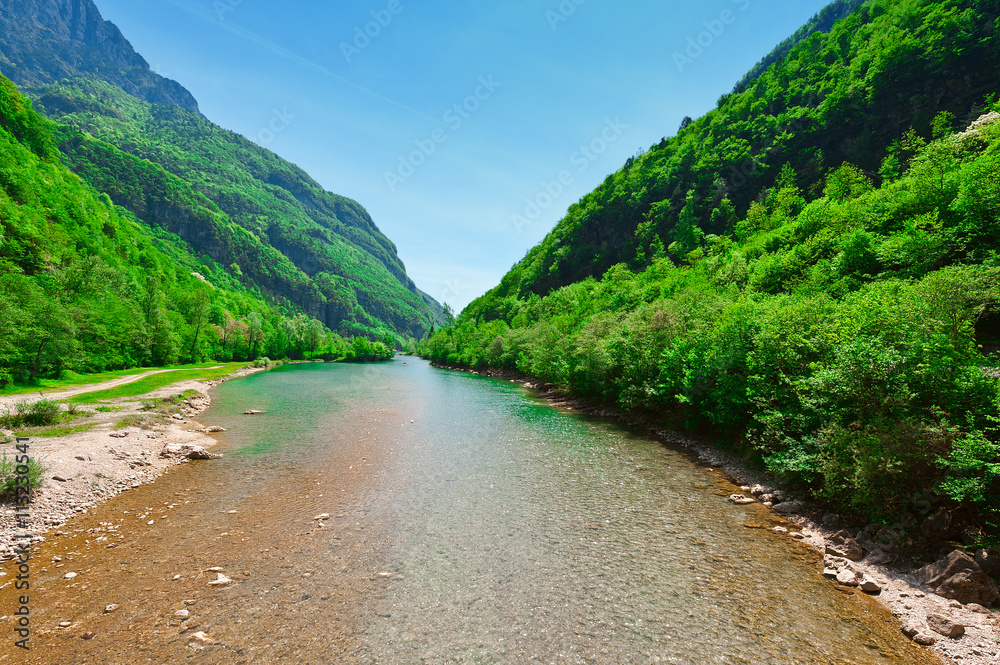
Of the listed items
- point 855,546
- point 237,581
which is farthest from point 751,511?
→ point 237,581

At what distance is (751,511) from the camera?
18.5m

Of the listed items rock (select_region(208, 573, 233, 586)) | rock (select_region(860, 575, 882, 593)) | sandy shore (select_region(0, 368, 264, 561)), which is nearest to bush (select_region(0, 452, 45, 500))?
sandy shore (select_region(0, 368, 264, 561))

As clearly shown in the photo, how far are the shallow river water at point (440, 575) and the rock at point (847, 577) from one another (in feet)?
1.66

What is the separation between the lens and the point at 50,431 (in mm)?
22359

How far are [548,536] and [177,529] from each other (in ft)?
49.3

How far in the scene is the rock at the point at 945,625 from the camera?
10148 mm

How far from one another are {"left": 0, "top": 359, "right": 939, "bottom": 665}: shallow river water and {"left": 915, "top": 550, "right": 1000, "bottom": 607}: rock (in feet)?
6.88

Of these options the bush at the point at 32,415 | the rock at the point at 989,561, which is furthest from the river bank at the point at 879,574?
the bush at the point at 32,415

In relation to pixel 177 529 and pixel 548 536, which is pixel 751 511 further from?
pixel 177 529

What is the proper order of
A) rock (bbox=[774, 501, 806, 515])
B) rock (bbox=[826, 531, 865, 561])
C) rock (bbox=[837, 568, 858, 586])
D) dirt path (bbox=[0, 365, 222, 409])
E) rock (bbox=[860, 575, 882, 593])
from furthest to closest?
dirt path (bbox=[0, 365, 222, 409]), rock (bbox=[774, 501, 806, 515]), rock (bbox=[826, 531, 865, 561]), rock (bbox=[837, 568, 858, 586]), rock (bbox=[860, 575, 882, 593])

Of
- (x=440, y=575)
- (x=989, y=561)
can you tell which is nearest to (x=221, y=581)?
(x=440, y=575)

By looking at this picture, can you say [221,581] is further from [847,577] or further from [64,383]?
[64,383]

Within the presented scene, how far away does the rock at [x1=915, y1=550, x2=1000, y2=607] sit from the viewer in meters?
11.1

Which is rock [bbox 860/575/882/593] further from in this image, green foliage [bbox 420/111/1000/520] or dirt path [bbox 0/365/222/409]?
dirt path [bbox 0/365/222/409]
